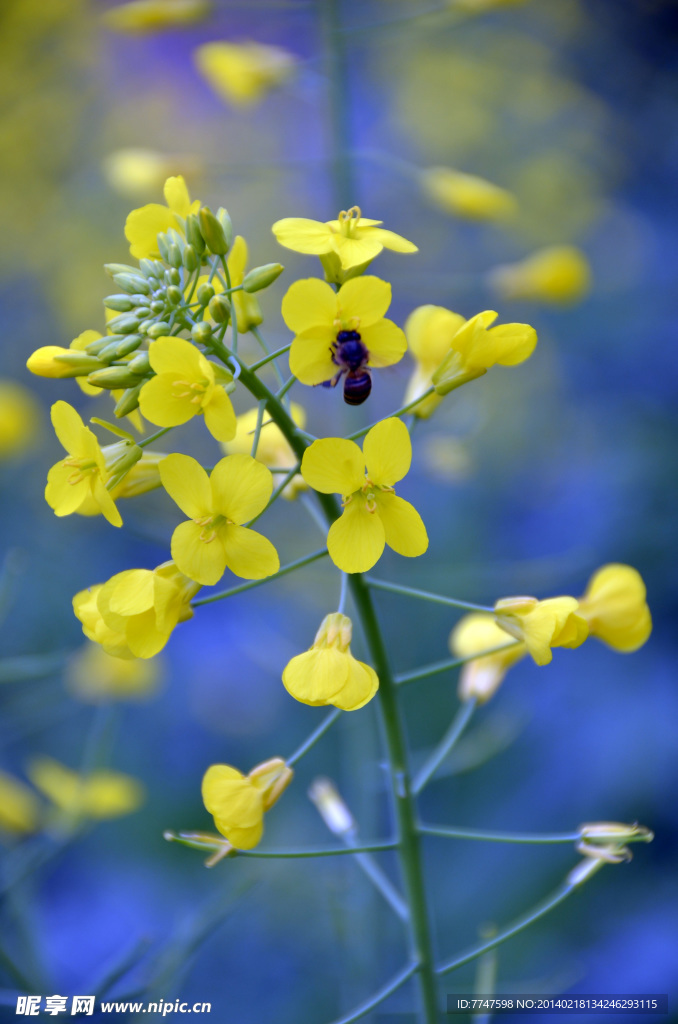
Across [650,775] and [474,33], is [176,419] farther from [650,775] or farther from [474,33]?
[474,33]

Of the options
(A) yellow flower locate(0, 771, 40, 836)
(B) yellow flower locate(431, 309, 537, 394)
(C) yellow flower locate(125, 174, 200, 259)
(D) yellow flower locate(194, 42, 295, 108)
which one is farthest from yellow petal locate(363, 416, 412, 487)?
(D) yellow flower locate(194, 42, 295, 108)

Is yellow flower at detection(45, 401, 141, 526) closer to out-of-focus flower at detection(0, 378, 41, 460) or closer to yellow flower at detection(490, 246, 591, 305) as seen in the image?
out-of-focus flower at detection(0, 378, 41, 460)

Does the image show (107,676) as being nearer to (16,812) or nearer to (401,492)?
(16,812)

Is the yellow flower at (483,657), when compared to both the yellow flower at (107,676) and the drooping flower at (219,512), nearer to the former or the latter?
the drooping flower at (219,512)


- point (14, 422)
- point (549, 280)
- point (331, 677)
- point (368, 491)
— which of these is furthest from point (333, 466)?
point (14, 422)

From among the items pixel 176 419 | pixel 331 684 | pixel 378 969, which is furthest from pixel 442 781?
pixel 176 419

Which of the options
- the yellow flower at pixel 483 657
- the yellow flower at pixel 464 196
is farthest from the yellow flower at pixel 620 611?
the yellow flower at pixel 464 196
